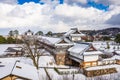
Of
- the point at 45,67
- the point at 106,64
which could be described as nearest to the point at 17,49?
the point at 45,67

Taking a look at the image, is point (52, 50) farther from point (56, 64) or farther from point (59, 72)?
point (59, 72)

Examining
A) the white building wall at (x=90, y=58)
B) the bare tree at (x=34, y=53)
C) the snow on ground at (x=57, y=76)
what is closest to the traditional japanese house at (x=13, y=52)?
the bare tree at (x=34, y=53)

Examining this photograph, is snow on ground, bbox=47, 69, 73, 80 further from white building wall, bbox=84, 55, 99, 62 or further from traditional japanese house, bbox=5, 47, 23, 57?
traditional japanese house, bbox=5, 47, 23, 57

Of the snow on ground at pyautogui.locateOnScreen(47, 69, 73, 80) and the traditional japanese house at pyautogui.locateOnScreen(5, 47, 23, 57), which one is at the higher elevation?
the traditional japanese house at pyautogui.locateOnScreen(5, 47, 23, 57)

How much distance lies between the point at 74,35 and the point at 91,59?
11.3m

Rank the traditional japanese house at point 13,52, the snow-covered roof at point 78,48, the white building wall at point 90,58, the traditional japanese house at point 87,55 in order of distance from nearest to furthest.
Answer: the traditional japanese house at point 87,55, the white building wall at point 90,58, the snow-covered roof at point 78,48, the traditional japanese house at point 13,52

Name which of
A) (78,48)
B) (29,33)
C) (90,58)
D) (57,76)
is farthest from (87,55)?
(29,33)

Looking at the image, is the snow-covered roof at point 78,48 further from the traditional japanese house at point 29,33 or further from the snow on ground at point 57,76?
the traditional japanese house at point 29,33

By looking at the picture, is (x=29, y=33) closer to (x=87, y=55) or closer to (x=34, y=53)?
(x=34, y=53)

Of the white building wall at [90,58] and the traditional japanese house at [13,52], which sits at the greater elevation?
the traditional japanese house at [13,52]

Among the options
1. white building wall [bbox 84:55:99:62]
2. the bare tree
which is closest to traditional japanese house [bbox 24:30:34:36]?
the bare tree

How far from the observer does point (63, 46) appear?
35.4 meters

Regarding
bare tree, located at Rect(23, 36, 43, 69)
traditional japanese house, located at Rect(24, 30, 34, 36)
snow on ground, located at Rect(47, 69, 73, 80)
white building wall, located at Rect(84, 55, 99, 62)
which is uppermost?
traditional japanese house, located at Rect(24, 30, 34, 36)

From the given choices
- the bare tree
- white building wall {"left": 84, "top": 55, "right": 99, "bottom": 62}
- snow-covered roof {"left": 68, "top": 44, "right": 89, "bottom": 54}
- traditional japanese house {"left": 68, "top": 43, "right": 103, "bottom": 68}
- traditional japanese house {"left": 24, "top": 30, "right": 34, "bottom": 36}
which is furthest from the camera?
traditional japanese house {"left": 24, "top": 30, "right": 34, "bottom": 36}
